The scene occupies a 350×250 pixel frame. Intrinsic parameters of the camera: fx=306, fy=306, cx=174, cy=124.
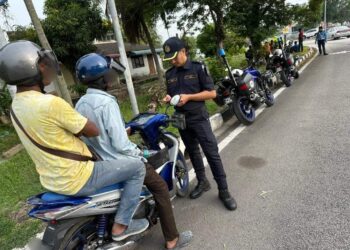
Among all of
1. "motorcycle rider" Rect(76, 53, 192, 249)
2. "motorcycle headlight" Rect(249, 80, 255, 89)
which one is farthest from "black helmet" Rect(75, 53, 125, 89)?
"motorcycle headlight" Rect(249, 80, 255, 89)

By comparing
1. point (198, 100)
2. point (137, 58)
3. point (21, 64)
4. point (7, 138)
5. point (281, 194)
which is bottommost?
point (137, 58)

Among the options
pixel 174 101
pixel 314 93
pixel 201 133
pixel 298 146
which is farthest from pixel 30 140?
pixel 314 93

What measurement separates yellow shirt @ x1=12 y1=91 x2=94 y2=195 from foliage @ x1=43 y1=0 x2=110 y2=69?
14749 mm

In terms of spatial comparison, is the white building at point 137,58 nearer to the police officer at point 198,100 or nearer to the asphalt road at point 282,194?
the asphalt road at point 282,194

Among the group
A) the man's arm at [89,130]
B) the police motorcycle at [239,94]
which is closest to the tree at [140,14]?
the police motorcycle at [239,94]

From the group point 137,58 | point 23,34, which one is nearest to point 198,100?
point 23,34

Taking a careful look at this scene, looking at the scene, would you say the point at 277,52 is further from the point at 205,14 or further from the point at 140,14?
the point at 140,14

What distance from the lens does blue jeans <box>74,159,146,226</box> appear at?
2.20 metres

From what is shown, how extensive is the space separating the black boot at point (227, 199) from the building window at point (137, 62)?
26322 millimetres

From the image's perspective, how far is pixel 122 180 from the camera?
2.31m

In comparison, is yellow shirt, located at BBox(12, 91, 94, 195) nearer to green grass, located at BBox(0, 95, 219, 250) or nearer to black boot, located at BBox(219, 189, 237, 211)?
green grass, located at BBox(0, 95, 219, 250)

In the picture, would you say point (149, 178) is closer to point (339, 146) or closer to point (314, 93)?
point (339, 146)

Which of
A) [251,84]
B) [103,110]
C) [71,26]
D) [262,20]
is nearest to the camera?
[103,110]

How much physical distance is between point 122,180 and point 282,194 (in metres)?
1.93
